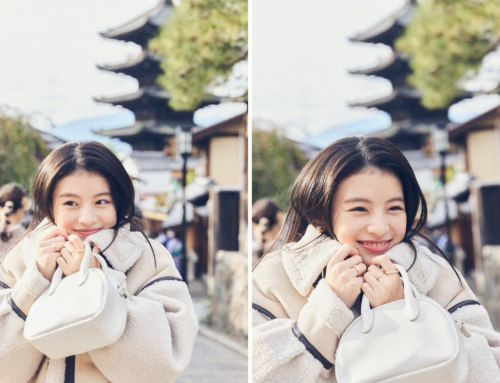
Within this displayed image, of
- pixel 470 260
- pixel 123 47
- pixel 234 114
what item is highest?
pixel 123 47

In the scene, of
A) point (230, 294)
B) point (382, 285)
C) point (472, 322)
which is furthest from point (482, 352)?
point (230, 294)

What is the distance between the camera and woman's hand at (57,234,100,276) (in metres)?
1.34

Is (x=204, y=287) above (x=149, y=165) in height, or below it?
below

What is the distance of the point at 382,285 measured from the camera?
4.24ft

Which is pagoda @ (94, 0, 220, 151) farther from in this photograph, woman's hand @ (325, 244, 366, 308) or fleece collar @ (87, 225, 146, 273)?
woman's hand @ (325, 244, 366, 308)

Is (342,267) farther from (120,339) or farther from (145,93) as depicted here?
(145,93)

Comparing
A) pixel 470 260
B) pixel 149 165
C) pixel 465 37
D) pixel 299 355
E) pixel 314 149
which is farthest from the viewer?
pixel 470 260

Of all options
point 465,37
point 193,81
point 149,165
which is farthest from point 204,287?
point 465,37

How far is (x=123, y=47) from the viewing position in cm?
175

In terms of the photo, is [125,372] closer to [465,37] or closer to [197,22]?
[197,22]

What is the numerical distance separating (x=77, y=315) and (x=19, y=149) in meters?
0.66

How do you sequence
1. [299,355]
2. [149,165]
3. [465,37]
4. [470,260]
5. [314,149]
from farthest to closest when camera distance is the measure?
[470,260] → [465,37] → [149,165] → [314,149] → [299,355]

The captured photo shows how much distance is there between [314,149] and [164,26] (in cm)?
63

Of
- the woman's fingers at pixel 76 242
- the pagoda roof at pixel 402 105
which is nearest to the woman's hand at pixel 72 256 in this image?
the woman's fingers at pixel 76 242
